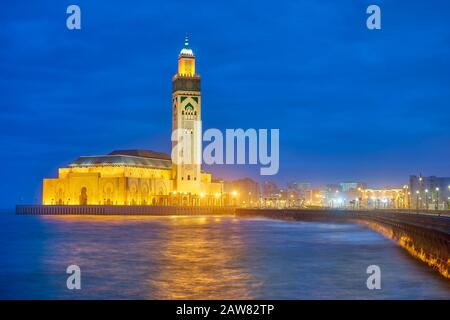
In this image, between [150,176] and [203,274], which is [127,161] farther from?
[203,274]

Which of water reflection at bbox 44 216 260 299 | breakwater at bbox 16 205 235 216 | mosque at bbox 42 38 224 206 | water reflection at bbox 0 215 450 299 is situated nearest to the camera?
water reflection at bbox 0 215 450 299

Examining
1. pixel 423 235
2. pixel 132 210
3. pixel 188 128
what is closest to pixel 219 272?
pixel 423 235

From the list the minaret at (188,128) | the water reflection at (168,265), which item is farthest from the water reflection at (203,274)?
the minaret at (188,128)

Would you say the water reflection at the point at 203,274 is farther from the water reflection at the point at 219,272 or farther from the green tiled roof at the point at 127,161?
the green tiled roof at the point at 127,161

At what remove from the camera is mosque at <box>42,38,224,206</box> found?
142500 mm

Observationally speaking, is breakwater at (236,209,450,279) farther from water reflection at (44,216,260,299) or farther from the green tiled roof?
the green tiled roof

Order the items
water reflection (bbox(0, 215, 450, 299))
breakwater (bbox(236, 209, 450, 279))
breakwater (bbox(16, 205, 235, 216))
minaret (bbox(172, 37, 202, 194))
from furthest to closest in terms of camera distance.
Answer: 1. minaret (bbox(172, 37, 202, 194))
2. breakwater (bbox(16, 205, 235, 216))
3. breakwater (bbox(236, 209, 450, 279))
4. water reflection (bbox(0, 215, 450, 299))

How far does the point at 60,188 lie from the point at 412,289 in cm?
13484

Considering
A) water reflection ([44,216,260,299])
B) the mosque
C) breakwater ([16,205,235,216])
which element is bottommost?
breakwater ([16,205,235,216])

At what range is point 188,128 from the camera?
500ft

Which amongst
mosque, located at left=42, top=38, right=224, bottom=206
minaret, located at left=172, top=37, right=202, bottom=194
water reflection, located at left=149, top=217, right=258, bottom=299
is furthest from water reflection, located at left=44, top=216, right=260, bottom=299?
minaret, located at left=172, top=37, right=202, bottom=194

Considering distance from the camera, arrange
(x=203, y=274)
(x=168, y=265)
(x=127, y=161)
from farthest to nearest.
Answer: (x=127, y=161) < (x=168, y=265) < (x=203, y=274)

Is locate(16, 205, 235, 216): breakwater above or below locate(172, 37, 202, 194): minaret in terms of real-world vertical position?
below

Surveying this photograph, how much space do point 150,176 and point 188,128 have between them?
15598mm
